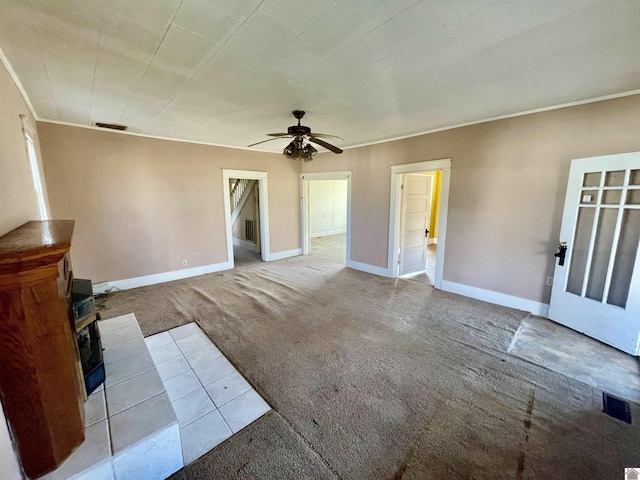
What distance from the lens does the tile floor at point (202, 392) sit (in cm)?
170

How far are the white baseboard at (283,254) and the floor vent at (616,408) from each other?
213 inches

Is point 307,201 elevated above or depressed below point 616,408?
above

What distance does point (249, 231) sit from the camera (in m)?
7.25

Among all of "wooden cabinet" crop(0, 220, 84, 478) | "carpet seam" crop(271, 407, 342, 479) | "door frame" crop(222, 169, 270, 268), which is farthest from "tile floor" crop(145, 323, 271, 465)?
"door frame" crop(222, 169, 270, 268)

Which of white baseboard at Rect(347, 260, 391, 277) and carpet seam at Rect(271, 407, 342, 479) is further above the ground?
white baseboard at Rect(347, 260, 391, 277)

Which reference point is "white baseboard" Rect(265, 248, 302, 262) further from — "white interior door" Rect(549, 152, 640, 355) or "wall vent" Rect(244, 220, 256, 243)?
"white interior door" Rect(549, 152, 640, 355)

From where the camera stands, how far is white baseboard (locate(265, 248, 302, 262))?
241 inches

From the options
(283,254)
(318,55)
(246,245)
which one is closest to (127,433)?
(318,55)

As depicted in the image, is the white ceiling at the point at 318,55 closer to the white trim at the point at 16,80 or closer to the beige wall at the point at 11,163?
the white trim at the point at 16,80

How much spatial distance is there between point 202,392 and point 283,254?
4.39m

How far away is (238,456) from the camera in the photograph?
155 centimetres

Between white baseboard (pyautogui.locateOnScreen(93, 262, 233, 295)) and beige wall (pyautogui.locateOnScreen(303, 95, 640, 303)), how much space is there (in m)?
4.16

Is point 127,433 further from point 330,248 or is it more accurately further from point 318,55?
point 330,248

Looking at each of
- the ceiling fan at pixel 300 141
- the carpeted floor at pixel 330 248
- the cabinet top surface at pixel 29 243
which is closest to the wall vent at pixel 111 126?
the ceiling fan at pixel 300 141
